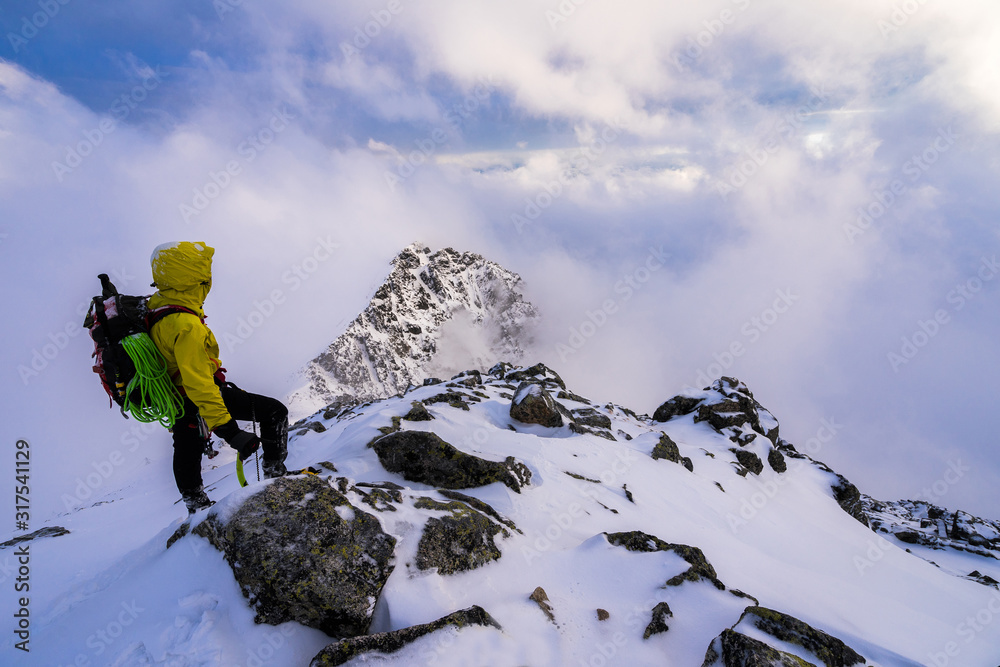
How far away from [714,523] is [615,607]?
25.4 feet

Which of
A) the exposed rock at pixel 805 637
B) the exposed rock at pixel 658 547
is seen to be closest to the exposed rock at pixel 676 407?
the exposed rock at pixel 658 547

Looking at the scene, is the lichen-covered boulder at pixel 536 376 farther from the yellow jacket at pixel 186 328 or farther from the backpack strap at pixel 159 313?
the backpack strap at pixel 159 313

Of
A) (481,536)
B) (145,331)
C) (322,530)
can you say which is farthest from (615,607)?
(145,331)

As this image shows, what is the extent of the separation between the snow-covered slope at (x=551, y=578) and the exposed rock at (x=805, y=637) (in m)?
0.09

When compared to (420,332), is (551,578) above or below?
below

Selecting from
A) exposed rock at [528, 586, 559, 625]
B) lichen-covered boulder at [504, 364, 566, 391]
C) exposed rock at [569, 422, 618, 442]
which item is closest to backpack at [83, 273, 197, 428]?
exposed rock at [528, 586, 559, 625]

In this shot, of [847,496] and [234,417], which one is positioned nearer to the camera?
[234,417]

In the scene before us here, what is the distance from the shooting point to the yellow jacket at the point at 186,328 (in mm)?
4980

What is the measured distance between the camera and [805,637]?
464 cm

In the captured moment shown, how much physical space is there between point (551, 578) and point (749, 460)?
18.4 m

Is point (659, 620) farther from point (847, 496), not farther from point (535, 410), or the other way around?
point (847, 496)

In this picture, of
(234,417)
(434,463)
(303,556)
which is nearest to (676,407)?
(434,463)

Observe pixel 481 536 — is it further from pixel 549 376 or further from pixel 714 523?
pixel 549 376

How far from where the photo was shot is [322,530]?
4.48 metres
